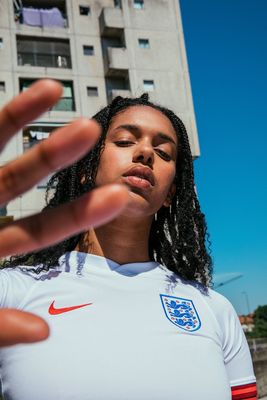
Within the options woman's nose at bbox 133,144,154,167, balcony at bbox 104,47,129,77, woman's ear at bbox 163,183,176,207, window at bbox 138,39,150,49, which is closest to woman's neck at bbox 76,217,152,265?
woman's nose at bbox 133,144,154,167

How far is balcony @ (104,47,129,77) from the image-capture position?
67.5 feet

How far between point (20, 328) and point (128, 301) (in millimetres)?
997

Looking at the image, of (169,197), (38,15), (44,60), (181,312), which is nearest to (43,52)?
(44,60)

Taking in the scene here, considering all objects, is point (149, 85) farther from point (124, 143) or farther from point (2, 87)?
point (124, 143)

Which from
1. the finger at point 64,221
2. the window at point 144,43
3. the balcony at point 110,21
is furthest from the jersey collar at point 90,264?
the window at point 144,43

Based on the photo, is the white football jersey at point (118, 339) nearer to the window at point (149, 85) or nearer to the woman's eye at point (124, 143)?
the woman's eye at point (124, 143)

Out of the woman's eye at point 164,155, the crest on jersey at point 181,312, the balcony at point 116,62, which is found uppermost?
the balcony at point 116,62

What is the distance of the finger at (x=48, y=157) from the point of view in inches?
31.5

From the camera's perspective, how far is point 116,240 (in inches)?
85.0

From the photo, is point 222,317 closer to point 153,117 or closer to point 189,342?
point 189,342

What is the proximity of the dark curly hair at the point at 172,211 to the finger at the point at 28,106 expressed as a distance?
4.36ft

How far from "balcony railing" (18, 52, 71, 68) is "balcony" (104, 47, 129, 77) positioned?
184 centimetres

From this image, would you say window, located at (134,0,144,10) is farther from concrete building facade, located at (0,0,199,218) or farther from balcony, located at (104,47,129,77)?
balcony, located at (104,47,129,77)

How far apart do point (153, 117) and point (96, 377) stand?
1299mm
